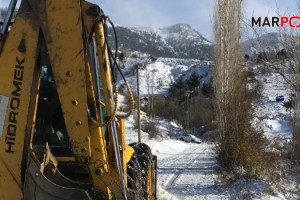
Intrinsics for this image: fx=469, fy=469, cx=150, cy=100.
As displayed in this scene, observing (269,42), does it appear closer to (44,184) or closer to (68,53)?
(68,53)

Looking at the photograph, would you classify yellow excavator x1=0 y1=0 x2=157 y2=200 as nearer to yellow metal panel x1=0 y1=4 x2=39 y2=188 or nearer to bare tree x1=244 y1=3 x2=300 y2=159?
yellow metal panel x1=0 y1=4 x2=39 y2=188

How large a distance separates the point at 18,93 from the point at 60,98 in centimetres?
39

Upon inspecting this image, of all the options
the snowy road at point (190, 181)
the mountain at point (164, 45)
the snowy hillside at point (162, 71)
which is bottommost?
the snowy road at point (190, 181)

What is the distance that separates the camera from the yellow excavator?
4090 millimetres

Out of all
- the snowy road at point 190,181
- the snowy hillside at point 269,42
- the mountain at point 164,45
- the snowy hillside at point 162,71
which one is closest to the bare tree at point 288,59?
the snowy hillside at point 269,42

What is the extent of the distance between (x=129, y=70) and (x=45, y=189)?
93054 millimetres

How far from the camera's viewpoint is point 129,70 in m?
96.8

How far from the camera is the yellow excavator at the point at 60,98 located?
4.09m

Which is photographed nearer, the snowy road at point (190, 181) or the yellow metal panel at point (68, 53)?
the yellow metal panel at point (68, 53)

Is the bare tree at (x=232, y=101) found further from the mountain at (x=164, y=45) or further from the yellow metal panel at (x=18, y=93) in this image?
the mountain at (x=164, y=45)

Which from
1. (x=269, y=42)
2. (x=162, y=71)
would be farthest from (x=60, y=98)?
(x=162, y=71)

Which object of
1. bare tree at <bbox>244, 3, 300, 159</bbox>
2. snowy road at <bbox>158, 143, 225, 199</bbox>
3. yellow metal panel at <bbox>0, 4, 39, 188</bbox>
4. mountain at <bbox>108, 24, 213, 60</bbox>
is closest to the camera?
yellow metal panel at <bbox>0, 4, 39, 188</bbox>

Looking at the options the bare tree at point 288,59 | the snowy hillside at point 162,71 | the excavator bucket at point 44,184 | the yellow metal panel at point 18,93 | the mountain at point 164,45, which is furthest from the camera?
the mountain at point 164,45

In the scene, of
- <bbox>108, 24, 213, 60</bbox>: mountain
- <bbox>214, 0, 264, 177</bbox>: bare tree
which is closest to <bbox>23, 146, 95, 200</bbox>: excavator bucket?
<bbox>214, 0, 264, 177</bbox>: bare tree
